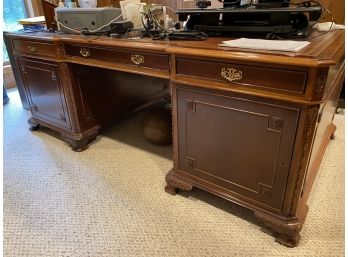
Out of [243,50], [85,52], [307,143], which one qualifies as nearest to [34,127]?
[85,52]

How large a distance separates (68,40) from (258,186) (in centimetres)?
123

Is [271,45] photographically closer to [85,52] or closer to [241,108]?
[241,108]

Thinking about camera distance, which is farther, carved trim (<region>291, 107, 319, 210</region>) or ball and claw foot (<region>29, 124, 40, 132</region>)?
ball and claw foot (<region>29, 124, 40, 132</region>)

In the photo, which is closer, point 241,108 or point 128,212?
point 241,108

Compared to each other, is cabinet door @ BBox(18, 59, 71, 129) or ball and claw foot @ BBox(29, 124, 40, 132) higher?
cabinet door @ BBox(18, 59, 71, 129)

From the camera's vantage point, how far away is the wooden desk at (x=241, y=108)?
2.82 ft

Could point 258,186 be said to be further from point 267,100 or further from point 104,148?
point 104,148

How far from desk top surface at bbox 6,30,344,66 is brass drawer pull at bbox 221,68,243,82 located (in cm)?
5

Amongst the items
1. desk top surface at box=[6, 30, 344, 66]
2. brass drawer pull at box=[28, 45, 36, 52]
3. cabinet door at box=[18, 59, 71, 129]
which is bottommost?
cabinet door at box=[18, 59, 71, 129]

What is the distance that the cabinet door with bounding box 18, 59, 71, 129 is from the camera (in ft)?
5.47

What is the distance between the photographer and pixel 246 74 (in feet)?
3.01

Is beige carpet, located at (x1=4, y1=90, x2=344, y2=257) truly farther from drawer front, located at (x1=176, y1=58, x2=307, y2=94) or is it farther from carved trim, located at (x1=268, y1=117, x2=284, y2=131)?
drawer front, located at (x1=176, y1=58, x2=307, y2=94)

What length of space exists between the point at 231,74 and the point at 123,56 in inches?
22.6

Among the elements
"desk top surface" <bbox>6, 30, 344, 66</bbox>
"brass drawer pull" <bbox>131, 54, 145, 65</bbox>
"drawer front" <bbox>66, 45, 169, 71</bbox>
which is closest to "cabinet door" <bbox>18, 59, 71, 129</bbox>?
"drawer front" <bbox>66, 45, 169, 71</bbox>
